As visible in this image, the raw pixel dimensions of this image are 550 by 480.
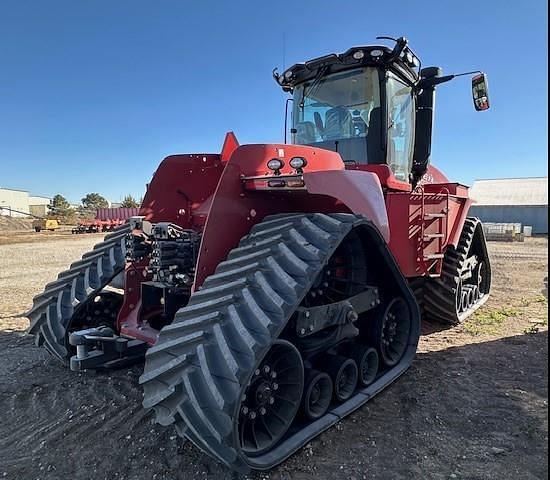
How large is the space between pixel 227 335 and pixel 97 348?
67.2 inches

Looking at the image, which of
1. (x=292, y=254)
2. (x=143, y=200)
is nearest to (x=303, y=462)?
(x=292, y=254)

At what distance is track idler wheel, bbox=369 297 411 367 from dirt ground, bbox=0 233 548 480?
0.24m

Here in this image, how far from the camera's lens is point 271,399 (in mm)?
2760

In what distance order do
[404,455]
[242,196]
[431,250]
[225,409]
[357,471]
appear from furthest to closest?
[431,250]
[242,196]
[404,455]
[357,471]
[225,409]

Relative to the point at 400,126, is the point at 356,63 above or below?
above

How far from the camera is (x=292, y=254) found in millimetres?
2785

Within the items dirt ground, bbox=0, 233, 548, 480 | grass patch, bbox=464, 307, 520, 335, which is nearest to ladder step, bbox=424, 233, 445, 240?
dirt ground, bbox=0, 233, 548, 480

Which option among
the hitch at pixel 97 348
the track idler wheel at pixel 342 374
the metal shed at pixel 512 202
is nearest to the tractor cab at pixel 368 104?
the track idler wheel at pixel 342 374

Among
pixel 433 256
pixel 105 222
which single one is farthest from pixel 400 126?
pixel 105 222

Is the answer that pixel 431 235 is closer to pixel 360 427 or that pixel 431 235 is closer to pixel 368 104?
pixel 368 104

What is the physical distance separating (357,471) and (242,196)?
1.98m

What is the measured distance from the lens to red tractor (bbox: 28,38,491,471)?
2400 millimetres

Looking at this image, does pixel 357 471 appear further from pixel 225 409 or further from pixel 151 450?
pixel 151 450

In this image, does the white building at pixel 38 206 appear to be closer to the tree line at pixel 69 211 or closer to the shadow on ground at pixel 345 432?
the tree line at pixel 69 211
